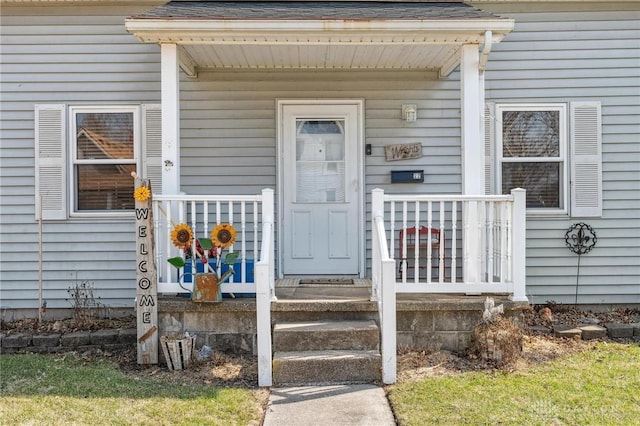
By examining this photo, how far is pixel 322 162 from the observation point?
6.16 meters

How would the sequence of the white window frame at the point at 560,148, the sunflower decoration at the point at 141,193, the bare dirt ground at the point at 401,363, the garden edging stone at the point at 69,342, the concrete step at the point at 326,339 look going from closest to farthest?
1. the bare dirt ground at the point at 401,363
2. the concrete step at the point at 326,339
3. the sunflower decoration at the point at 141,193
4. the garden edging stone at the point at 69,342
5. the white window frame at the point at 560,148

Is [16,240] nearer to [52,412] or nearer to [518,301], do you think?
[52,412]

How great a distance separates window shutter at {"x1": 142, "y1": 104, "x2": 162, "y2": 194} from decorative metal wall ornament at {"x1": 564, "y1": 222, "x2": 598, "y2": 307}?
176 inches

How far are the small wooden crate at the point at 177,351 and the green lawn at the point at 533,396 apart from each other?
1644 millimetres

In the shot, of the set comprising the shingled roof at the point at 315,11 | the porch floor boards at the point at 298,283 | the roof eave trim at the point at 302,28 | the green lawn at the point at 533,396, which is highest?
the shingled roof at the point at 315,11

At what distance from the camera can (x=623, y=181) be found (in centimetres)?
608

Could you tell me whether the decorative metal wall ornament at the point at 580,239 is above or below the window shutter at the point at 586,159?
below

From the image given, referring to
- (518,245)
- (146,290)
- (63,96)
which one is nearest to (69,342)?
(146,290)

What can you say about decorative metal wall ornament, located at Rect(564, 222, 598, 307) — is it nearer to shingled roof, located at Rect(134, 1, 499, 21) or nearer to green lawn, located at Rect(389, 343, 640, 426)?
green lawn, located at Rect(389, 343, 640, 426)

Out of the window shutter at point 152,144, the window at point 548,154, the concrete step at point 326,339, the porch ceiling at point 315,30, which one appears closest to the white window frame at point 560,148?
the window at point 548,154

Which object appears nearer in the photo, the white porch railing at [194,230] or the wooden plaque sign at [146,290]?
the wooden plaque sign at [146,290]

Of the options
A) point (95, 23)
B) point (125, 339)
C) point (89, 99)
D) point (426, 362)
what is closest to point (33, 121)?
point (89, 99)

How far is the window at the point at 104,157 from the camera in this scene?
603cm

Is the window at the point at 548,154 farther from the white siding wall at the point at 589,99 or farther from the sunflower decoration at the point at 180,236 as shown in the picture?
the sunflower decoration at the point at 180,236
